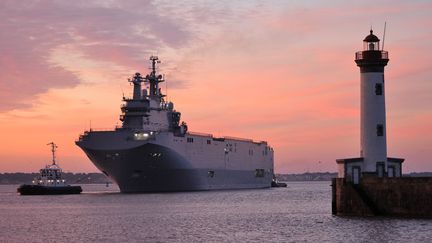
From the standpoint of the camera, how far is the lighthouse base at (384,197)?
46.8 metres

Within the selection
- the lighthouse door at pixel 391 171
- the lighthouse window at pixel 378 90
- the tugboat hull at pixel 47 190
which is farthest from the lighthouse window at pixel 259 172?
the lighthouse window at pixel 378 90

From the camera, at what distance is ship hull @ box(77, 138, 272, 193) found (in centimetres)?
10481

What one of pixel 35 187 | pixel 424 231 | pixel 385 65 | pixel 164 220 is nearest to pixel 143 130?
pixel 35 187

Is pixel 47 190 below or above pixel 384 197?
above

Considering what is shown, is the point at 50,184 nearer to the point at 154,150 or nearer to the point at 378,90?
the point at 154,150

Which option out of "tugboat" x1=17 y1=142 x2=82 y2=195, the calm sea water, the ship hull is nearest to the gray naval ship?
the ship hull

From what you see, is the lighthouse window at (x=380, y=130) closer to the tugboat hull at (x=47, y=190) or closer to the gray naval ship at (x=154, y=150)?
the gray naval ship at (x=154, y=150)

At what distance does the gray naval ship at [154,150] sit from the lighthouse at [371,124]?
55062mm

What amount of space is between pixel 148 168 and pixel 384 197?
61.1m

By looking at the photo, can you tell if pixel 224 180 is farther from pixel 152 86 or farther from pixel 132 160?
pixel 132 160

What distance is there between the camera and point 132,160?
346 ft

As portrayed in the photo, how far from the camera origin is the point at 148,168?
351ft

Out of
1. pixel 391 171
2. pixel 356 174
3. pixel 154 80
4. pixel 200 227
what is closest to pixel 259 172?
pixel 154 80

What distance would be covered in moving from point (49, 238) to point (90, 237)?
247cm
